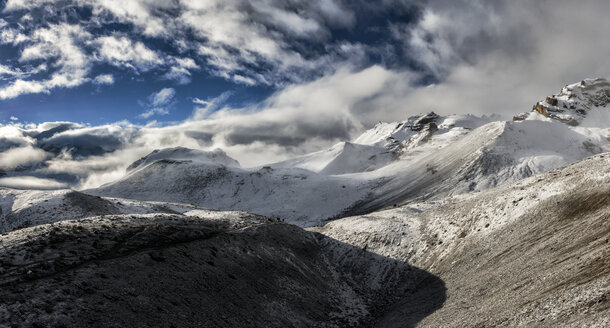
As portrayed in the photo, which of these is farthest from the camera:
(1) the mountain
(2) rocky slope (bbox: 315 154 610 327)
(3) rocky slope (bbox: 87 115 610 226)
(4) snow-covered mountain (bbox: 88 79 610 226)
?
(4) snow-covered mountain (bbox: 88 79 610 226)

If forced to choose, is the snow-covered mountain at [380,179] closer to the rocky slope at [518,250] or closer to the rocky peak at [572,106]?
the rocky slope at [518,250]

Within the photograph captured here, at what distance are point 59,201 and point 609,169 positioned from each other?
2727 inches

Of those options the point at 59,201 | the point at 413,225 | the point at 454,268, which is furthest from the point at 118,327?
the point at 59,201

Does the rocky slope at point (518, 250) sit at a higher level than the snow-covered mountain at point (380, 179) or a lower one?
lower

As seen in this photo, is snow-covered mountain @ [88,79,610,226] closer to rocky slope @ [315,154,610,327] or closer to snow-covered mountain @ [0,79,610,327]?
snow-covered mountain @ [0,79,610,327]

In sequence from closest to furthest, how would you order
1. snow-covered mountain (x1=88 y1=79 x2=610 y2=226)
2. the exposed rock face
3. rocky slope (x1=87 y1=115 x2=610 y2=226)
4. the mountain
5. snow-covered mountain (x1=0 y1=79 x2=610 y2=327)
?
the mountain < snow-covered mountain (x1=0 y1=79 x2=610 y2=327) < rocky slope (x1=87 y1=115 x2=610 y2=226) < snow-covered mountain (x1=88 y1=79 x2=610 y2=226) < the exposed rock face

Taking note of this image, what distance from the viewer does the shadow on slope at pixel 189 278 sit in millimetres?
17281

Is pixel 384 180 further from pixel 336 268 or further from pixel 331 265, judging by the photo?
pixel 336 268

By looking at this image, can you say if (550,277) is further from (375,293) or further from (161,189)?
(161,189)

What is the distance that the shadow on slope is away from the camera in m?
17.3

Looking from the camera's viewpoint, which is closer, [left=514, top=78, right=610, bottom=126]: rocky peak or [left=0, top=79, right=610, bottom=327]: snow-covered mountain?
[left=0, top=79, right=610, bottom=327]: snow-covered mountain

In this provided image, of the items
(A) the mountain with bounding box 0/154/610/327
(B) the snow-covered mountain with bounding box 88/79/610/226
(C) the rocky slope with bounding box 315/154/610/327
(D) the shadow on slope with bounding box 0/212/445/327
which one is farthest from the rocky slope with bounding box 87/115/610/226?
(D) the shadow on slope with bounding box 0/212/445/327

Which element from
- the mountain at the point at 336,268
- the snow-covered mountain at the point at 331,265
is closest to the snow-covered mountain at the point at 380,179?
the snow-covered mountain at the point at 331,265

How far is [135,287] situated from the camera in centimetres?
1978
